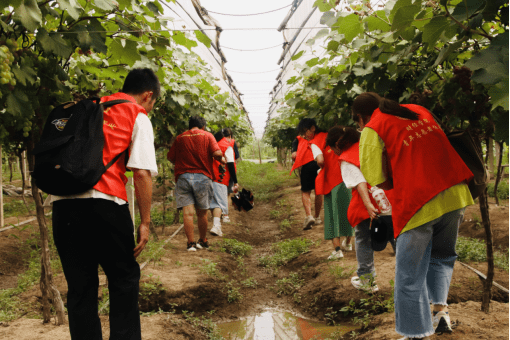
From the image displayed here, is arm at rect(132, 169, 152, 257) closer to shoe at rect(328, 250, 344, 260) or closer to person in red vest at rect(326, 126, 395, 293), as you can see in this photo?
person in red vest at rect(326, 126, 395, 293)

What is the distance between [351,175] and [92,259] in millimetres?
2063

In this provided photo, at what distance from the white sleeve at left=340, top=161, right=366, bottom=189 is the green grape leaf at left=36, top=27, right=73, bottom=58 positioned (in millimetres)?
2202

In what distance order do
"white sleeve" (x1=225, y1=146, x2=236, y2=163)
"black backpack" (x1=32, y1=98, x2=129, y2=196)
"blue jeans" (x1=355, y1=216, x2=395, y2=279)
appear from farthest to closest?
"white sleeve" (x1=225, y1=146, x2=236, y2=163) → "blue jeans" (x1=355, y1=216, x2=395, y2=279) → "black backpack" (x1=32, y1=98, x2=129, y2=196)

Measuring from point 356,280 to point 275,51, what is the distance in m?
13.3

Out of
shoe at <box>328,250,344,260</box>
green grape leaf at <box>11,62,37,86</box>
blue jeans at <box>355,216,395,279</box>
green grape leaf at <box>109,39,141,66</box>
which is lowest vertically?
shoe at <box>328,250,344,260</box>

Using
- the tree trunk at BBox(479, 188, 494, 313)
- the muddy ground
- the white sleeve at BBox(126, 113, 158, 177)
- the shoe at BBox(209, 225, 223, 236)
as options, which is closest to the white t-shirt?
the white sleeve at BBox(126, 113, 158, 177)

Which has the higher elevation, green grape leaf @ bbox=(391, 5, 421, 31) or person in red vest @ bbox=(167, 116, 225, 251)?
green grape leaf @ bbox=(391, 5, 421, 31)

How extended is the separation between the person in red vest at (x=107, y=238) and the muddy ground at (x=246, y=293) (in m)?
0.82

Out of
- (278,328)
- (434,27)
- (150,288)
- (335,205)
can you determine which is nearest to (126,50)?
(434,27)

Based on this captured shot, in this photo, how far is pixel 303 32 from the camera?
1081 cm

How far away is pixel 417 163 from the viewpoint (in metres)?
2.25

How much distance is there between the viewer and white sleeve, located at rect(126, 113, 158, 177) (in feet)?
7.09

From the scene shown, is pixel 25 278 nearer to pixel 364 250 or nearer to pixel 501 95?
pixel 364 250

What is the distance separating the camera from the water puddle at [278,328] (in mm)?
3354
